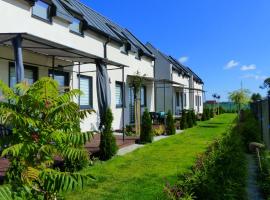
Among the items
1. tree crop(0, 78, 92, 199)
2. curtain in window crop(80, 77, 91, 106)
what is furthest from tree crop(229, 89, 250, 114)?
tree crop(0, 78, 92, 199)

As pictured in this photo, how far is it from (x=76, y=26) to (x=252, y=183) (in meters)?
11.4

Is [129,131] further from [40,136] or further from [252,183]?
[40,136]

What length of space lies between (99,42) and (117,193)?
1264 cm

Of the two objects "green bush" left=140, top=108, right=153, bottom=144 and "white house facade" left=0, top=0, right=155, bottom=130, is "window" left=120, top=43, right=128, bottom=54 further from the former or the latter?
"green bush" left=140, top=108, right=153, bottom=144

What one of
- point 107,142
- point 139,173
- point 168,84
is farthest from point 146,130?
point 168,84

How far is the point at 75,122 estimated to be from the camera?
4.79 metres

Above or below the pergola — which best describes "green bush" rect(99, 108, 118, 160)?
below

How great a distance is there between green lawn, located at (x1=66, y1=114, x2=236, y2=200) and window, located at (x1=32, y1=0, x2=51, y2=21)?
601 cm

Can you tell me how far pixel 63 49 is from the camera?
10.7 meters

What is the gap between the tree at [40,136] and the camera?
4.07 m

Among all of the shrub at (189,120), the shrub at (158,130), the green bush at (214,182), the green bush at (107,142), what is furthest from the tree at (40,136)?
the shrub at (189,120)

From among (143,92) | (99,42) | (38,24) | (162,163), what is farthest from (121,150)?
(143,92)

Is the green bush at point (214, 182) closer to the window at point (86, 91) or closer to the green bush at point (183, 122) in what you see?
the window at point (86, 91)

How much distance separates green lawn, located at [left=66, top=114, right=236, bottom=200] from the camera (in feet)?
25.2
